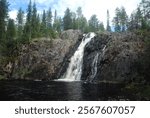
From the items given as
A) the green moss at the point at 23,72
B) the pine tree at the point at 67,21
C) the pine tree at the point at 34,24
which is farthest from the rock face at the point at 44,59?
the pine tree at the point at 67,21

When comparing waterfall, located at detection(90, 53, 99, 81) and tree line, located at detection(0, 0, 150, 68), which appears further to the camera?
tree line, located at detection(0, 0, 150, 68)

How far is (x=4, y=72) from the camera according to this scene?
68.1 meters

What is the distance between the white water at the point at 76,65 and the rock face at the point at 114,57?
4.84 feet

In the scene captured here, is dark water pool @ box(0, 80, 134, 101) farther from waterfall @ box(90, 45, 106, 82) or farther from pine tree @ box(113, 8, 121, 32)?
pine tree @ box(113, 8, 121, 32)

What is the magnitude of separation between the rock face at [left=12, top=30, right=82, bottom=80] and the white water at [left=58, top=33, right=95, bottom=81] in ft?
6.35

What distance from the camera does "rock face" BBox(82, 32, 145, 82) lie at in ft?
175

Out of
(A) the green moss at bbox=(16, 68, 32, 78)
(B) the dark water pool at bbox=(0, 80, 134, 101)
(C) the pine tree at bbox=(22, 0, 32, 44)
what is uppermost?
(C) the pine tree at bbox=(22, 0, 32, 44)

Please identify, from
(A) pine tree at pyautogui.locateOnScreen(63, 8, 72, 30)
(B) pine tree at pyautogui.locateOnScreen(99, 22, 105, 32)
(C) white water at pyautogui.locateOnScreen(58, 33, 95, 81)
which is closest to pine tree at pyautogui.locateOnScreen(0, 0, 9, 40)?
(C) white water at pyautogui.locateOnScreen(58, 33, 95, 81)

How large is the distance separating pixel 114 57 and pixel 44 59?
21.1 metres

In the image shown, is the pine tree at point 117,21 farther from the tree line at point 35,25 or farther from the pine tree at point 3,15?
the pine tree at point 3,15

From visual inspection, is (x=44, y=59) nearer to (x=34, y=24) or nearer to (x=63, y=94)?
(x=34, y=24)

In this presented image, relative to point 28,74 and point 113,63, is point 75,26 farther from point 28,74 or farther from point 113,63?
point 113,63

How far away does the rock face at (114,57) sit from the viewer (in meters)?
53.3

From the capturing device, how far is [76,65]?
6431 centimetres
